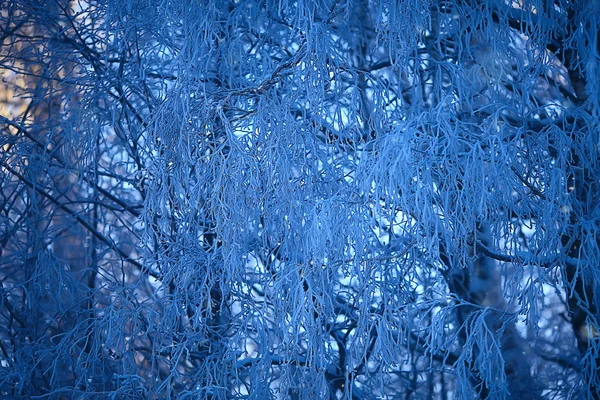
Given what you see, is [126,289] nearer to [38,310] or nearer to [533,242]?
[38,310]

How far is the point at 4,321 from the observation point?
526 centimetres

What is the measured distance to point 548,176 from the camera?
3797mm

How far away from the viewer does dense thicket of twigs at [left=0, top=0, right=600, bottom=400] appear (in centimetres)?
348

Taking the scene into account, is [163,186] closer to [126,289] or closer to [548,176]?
[126,289]

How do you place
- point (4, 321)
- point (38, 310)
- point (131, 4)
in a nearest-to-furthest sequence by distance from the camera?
point (131, 4)
point (38, 310)
point (4, 321)

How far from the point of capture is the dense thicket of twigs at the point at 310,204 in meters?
3.48

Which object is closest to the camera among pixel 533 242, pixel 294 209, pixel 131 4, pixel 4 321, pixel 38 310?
pixel 294 209

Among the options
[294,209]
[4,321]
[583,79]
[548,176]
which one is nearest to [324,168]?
[294,209]

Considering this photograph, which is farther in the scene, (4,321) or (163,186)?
(4,321)

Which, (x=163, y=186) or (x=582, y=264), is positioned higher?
(x=163, y=186)

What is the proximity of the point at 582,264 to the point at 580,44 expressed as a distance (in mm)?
1186

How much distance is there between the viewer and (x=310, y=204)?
369cm

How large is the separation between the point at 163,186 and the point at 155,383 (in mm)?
942

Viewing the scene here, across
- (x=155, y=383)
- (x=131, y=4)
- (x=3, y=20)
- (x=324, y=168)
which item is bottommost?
(x=155, y=383)
